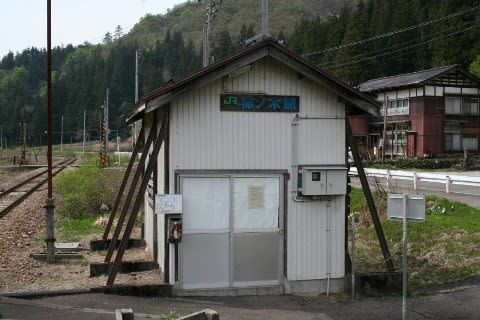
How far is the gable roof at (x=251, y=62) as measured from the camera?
869 cm

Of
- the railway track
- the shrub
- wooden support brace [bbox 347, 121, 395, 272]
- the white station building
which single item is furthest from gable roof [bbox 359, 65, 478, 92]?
the white station building

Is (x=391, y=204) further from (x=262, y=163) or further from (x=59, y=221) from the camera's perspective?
(x=59, y=221)

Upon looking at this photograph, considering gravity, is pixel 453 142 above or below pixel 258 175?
above

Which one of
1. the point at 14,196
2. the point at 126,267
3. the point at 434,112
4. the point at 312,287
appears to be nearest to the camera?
the point at 312,287

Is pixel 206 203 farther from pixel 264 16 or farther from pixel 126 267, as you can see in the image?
A: pixel 264 16

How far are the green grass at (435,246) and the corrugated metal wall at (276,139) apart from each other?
2.23 metres

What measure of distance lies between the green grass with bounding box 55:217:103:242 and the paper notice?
6.89 metres

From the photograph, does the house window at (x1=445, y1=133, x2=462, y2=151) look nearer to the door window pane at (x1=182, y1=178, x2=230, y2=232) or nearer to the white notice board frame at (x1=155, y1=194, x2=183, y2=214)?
the door window pane at (x1=182, y1=178, x2=230, y2=232)

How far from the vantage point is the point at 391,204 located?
7.96m

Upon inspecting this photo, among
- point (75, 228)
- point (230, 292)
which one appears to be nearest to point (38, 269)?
point (230, 292)

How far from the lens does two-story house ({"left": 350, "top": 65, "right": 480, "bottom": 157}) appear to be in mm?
43312

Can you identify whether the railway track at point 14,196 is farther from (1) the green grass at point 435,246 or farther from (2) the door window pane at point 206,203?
(1) the green grass at point 435,246

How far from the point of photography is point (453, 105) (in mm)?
44688

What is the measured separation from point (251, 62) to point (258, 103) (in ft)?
2.34
